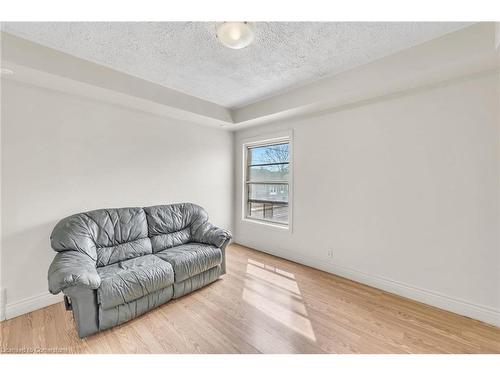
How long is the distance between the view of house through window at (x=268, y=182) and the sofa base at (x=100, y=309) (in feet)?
7.30

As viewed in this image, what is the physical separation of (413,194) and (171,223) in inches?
120

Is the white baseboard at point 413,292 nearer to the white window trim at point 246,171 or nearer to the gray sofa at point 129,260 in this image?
the white window trim at point 246,171

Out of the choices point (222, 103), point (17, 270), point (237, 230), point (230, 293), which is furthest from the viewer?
point (237, 230)

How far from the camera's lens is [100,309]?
6.10 ft

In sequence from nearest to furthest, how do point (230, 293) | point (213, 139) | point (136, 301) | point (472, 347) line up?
point (472, 347) → point (136, 301) → point (230, 293) → point (213, 139)

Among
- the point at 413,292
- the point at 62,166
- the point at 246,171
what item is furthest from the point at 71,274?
the point at 413,292

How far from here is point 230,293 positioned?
255cm

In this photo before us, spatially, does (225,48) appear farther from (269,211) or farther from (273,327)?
(269,211)

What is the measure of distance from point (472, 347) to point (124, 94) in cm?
414

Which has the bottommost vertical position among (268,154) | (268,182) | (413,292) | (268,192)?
(413,292)

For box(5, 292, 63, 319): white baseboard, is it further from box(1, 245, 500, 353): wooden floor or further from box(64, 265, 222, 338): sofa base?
box(64, 265, 222, 338): sofa base

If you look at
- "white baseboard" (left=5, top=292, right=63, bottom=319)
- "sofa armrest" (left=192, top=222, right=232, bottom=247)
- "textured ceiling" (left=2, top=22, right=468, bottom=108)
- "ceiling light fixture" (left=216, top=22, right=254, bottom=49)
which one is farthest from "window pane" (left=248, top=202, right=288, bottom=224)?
"white baseboard" (left=5, top=292, right=63, bottom=319)

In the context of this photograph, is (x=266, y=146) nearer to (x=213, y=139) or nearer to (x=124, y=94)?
(x=213, y=139)

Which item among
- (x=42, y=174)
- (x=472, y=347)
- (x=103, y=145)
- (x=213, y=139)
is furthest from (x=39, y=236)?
(x=472, y=347)
